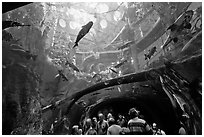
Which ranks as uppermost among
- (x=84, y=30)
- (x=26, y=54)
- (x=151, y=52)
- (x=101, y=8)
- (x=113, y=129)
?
(x=101, y=8)

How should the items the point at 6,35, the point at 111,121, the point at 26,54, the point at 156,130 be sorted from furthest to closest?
the point at 26,54
the point at 6,35
the point at 111,121
the point at 156,130

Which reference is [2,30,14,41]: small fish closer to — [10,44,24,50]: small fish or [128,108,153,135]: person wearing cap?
[10,44,24,50]: small fish

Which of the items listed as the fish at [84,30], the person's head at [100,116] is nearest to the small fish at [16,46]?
the fish at [84,30]

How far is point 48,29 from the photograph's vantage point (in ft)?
18.2

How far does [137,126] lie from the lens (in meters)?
4.77

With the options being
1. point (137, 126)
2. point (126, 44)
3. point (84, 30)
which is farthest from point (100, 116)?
point (84, 30)

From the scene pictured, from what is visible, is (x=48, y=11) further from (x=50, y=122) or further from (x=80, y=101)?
(x=50, y=122)

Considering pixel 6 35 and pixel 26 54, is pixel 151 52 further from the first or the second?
pixel 6 35

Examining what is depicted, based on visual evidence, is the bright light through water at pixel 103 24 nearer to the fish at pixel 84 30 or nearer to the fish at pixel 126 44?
the fish at pixel 84 30

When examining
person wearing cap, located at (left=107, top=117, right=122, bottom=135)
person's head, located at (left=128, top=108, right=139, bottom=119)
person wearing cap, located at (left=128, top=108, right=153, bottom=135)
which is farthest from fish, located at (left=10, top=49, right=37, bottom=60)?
person wearing cap, located at (left=128, top=108, right=153, bottom=135)

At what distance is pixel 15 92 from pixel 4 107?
1.48 feet

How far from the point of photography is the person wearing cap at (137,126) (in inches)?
186

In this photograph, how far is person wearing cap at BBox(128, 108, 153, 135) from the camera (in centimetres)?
472

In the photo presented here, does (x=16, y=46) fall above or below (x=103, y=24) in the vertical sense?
below
